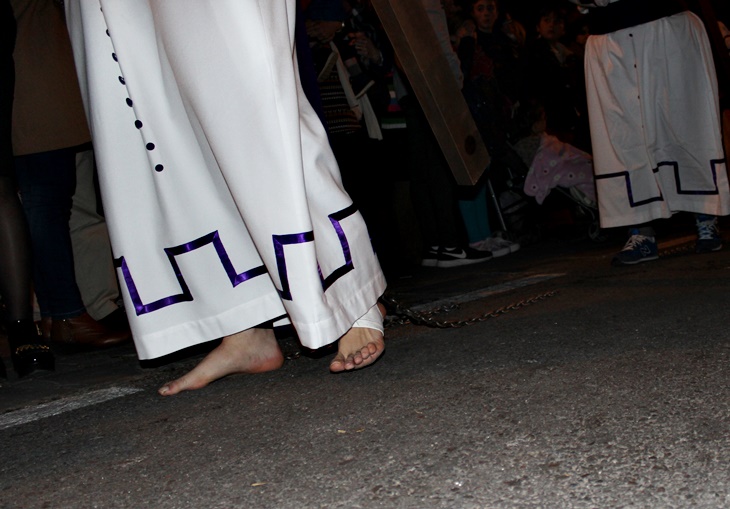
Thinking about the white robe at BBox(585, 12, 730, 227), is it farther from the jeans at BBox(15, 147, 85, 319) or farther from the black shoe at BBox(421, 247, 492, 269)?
the jeans at BBox(15, 147, 85, 319)

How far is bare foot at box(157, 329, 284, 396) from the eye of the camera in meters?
2.20

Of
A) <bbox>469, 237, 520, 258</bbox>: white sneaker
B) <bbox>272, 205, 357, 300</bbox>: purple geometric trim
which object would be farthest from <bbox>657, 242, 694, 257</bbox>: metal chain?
<bbox>272, 205, 357, 300</bbox>: purple geometric trim

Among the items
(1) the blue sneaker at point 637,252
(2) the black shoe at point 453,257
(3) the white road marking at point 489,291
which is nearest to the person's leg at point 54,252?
(3) the white road marking at point 489,291

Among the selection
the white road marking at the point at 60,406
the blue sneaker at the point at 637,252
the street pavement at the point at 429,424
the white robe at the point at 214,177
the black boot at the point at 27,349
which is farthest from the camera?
the blue sneaker at the point at 637,252

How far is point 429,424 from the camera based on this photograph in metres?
1.62

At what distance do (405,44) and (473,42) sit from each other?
3344mm

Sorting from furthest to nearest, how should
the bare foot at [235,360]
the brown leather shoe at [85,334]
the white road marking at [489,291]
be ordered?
the white road marking at [489,291], the brown leather shoe at [85,334], the bare foot at [235,360]

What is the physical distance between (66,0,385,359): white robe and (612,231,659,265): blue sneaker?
2115mm

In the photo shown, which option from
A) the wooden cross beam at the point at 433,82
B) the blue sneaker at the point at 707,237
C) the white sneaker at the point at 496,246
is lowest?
the white sneaker at the point at 496,246

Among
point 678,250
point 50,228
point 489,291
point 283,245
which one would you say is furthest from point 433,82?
point 678,250

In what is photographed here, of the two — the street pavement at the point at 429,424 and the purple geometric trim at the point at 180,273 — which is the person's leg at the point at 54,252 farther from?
the purple geometric trim at the point at 180,273

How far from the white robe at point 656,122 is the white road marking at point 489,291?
559 mm

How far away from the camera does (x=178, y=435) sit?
5.83ft

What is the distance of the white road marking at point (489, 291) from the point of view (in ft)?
11.3
